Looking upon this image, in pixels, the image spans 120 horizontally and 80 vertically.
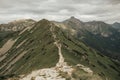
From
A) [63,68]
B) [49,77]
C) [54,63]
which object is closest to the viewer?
[49,77]

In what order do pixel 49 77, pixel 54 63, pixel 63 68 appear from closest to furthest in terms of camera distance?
pixel 49 77
pixel 63 68
pixel 54 63

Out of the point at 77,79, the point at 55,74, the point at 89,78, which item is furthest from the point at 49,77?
the point at 89,78

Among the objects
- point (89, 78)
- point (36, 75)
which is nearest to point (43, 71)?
point (36, 75)

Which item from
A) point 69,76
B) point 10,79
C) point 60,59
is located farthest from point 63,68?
point 10,79

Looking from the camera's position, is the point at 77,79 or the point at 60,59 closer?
the point at 77,79

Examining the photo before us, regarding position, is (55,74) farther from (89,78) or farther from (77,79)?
(89,78)

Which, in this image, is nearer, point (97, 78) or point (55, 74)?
point (55, 74)

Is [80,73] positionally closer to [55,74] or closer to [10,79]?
[55,74]
